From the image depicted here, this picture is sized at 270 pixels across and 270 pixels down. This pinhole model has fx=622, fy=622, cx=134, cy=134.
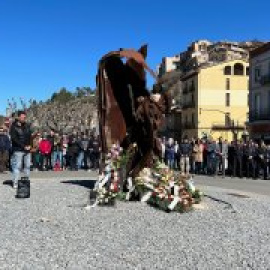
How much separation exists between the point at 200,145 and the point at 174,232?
17.0 m

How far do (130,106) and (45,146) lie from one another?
1168cm

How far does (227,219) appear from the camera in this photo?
10.3 meters

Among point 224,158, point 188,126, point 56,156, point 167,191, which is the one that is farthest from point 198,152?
point 188,126

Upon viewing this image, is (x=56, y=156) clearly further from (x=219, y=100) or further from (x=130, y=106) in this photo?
(x=219, y=100)

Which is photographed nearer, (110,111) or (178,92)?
(110,111)

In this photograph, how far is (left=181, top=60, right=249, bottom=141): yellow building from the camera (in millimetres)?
81688

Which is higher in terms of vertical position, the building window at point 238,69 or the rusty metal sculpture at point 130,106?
the building window at point 238,69

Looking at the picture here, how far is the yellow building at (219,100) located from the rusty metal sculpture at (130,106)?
222 feet

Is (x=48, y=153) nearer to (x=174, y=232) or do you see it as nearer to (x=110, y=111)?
(x=110, y=111)

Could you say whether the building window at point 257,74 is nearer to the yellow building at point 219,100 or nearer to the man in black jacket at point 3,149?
the yellow building at point 219,100

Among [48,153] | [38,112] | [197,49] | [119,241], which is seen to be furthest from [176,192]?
[197,49]

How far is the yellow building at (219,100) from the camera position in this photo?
8169cm

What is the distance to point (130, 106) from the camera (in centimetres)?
1347

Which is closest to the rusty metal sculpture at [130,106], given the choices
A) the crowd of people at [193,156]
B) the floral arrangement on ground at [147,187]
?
the floral arrangement on ground at [147,187]
